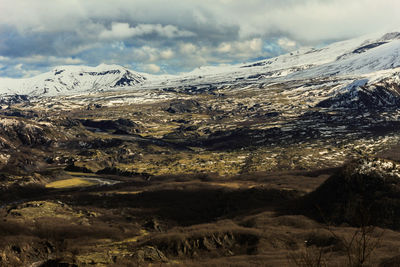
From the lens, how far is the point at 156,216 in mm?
131625

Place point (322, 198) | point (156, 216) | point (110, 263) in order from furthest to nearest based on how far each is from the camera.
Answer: point (156, 216) < point (322, 198) < point (110, 263)

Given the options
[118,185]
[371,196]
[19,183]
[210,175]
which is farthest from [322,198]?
[19,183]

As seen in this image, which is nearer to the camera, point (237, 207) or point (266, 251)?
point (266, 251)

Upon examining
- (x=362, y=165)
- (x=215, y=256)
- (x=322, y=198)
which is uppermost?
(x=362, y=165)

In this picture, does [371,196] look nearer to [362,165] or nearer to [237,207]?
[362,165]

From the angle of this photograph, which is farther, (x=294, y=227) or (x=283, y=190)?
(x=283, y=190)

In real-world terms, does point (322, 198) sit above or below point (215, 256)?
above

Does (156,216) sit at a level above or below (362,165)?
below

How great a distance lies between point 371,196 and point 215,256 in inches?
1938

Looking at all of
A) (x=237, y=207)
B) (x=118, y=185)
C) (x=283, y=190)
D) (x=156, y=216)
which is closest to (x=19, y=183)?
(x=118, y=185)

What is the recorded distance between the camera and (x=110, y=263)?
77.4 metres

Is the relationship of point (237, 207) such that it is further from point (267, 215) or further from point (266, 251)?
point (266, 251)

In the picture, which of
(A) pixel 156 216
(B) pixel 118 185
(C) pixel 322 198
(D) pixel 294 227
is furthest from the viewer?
(B) pixel 118 185

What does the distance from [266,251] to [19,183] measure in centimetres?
15271
